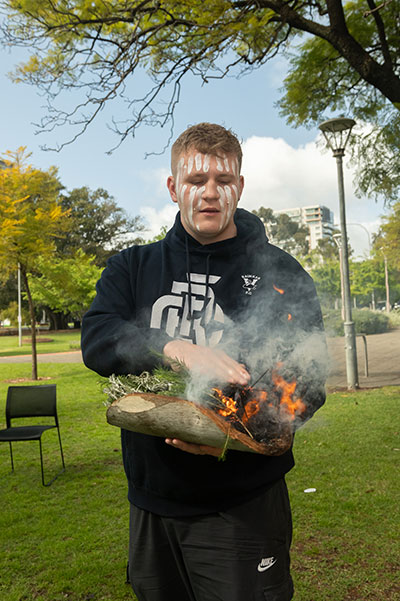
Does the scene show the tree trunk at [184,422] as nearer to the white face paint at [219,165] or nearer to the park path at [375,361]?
the white face paint at [219,165]

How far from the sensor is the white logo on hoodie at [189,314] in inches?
71.1

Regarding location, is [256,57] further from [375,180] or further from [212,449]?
[212,449]

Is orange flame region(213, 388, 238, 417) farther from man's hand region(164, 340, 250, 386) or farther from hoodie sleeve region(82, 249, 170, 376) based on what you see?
hoodie sleeve region(82, 249, 170, 376)

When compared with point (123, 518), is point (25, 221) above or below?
above

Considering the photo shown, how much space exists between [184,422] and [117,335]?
40 cm

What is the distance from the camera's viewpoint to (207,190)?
1.85m

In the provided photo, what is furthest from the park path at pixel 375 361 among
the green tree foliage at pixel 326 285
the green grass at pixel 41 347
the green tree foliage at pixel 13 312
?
the green tree foliage at pixel 13 312

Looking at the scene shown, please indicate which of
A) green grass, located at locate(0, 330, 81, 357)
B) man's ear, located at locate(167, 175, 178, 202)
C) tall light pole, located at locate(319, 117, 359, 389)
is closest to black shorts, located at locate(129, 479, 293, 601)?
man's ear, located at locate(167, 175, 178, 202)

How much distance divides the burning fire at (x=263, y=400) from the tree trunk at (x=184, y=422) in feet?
0.22

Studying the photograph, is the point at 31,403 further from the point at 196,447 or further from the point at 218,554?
the point at 196,447

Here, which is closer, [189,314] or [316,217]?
[189,314]

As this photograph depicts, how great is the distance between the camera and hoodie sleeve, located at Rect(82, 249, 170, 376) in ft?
5.25

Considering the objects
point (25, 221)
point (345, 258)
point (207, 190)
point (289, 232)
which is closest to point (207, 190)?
point (207, 190)

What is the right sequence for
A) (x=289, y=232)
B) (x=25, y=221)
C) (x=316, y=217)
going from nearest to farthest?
(x=25, y=221) < (x=289, y=232) < (x=316, y=217)
